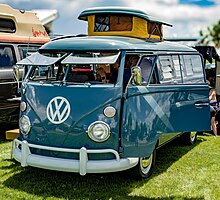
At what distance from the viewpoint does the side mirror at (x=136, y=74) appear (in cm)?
538

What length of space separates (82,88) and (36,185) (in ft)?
4.89

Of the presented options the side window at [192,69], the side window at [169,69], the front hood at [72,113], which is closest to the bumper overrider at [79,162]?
the front hood at [72,113]

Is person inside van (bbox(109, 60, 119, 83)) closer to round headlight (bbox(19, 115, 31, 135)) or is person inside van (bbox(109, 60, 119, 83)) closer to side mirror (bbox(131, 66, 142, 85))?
side mirror (bbox(131, 66, 142, 85))

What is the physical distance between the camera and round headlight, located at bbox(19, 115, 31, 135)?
220 inches

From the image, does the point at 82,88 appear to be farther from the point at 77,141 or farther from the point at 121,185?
the point at 121,185

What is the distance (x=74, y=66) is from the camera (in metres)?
6.05

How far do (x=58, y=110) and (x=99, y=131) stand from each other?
0.61 m

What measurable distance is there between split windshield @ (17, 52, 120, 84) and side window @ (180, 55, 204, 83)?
5.37ft

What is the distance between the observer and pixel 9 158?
696cm

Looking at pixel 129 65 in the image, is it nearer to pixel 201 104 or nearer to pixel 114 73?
pixel 114 73

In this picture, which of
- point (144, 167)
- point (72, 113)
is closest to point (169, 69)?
point (144, 167)

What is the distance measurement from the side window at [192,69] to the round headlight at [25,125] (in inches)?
113

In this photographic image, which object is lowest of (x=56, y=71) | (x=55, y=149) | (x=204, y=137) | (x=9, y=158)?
(x=204, y=137)

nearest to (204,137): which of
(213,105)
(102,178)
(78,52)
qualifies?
(213,105)
